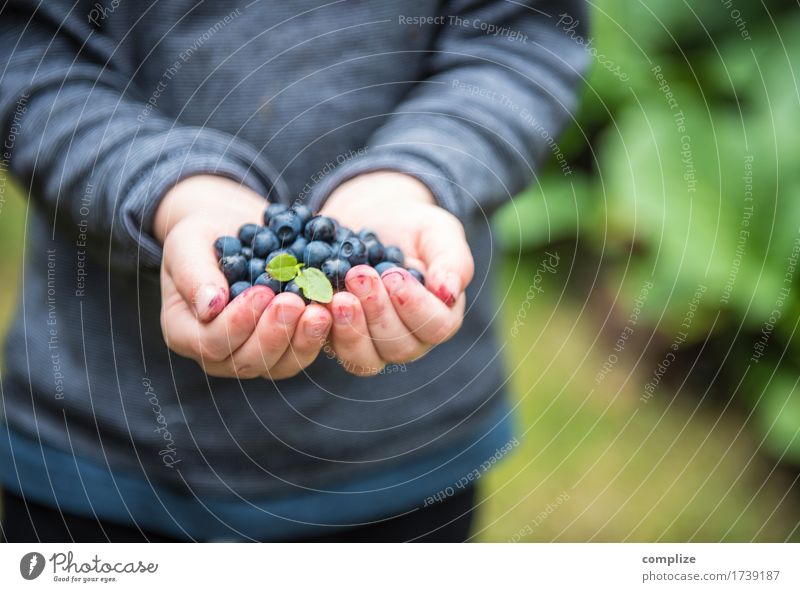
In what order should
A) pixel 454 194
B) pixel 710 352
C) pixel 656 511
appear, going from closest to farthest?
1. pixel 454 194
2. pixel 656 511
3. pixel 710 352

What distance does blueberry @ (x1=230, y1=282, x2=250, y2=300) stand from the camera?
444 millimetres

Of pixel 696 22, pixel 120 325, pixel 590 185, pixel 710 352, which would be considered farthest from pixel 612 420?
pixel 120 325

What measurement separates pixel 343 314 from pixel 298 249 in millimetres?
54

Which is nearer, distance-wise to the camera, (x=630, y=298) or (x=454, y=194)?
(x=454, y=194)

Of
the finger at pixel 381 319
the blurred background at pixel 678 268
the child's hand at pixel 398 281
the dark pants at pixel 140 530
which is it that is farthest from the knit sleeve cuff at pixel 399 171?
the blurred background at pixel 678 268

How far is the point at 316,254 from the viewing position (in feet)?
1.51

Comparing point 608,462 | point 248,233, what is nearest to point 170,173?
point 248,233

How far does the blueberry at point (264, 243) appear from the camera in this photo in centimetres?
46

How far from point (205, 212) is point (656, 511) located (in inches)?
21.1

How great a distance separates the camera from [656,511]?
76cm

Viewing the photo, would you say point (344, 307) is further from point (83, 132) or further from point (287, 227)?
point (83, 132)

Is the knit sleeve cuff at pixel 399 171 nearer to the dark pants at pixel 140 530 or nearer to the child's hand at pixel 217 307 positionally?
the child's hand at pixel 217 307

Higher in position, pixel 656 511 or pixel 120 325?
pixel 120 325

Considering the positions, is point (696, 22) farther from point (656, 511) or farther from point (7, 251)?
point (7, 251)
